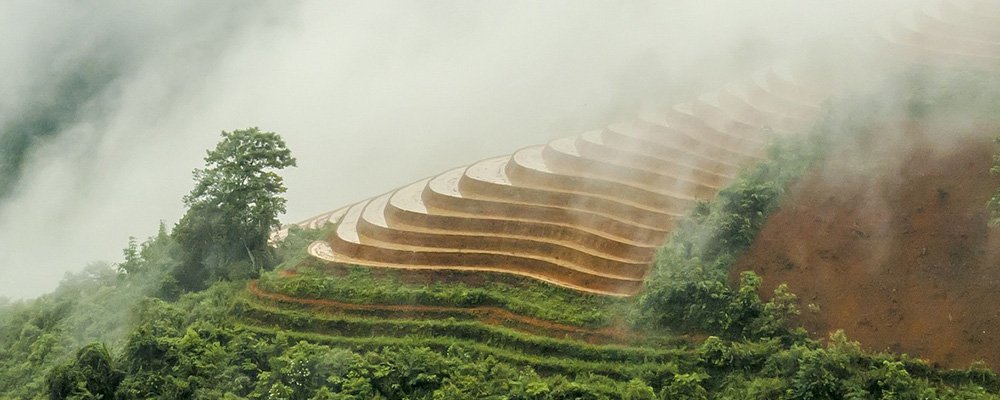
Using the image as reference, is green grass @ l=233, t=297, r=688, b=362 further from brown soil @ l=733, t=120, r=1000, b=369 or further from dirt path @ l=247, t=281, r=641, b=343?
brown soil @ l=733, t=120, r=1000, b=369

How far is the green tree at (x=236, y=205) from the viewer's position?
72.4 feet

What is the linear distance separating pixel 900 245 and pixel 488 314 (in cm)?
754

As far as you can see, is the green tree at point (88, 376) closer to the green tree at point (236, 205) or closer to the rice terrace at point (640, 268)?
the rice terrace at point (640, 268)

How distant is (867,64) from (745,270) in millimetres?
8303

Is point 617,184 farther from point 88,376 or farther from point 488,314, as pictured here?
point 88,376

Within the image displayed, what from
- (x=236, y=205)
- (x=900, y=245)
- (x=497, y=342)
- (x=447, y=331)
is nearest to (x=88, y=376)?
(x=236, y=205)

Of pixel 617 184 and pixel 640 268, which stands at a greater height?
pixel 617 184

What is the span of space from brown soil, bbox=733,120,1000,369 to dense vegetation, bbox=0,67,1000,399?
1.32 feet

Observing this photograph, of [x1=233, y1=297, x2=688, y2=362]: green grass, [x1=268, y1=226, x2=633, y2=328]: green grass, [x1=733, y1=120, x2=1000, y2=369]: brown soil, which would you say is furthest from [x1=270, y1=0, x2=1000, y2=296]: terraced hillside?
[x1=733, y1=120, x2=1000, y2=369]: brown soil

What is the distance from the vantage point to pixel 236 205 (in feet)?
72.4

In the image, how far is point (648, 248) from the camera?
18.5 metres

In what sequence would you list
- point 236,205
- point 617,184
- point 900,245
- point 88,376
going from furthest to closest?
point 236,205 → point 617,184 → point 88,376 → point 900,245

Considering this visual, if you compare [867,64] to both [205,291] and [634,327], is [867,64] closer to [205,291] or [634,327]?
[634,327]

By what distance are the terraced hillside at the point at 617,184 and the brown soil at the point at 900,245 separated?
2.59 metres
